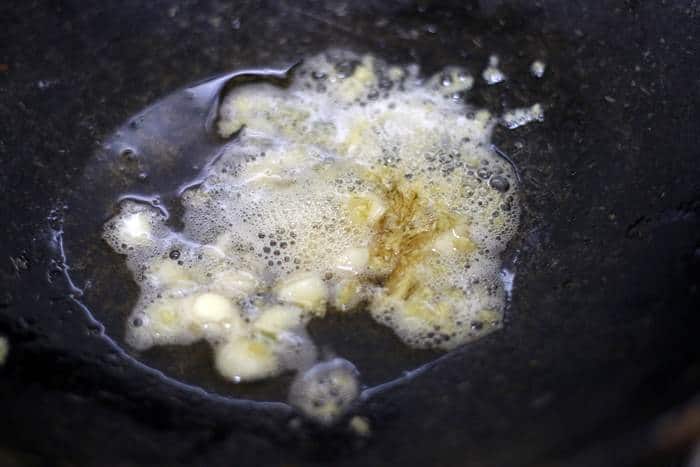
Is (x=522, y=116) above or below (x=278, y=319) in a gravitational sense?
above

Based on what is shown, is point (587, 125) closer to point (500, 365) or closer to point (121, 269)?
point (500, 365)

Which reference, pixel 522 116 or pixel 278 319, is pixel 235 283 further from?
pixel 522 116

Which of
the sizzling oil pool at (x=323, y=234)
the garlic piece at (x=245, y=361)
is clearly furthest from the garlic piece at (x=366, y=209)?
the garlic piece at (x=245, y=361)

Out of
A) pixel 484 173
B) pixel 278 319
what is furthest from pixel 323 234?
pixel 484 173

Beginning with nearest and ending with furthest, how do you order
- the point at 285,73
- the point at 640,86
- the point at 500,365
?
the point at 500,365 → the point at 640,86 → the point at 285,73

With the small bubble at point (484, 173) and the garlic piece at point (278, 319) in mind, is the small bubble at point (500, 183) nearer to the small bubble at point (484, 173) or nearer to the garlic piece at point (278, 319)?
the small bubble at point (484, 173)

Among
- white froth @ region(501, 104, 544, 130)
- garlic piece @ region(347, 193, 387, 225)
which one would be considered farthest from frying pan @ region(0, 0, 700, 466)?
garlic piece @ region(347, 193, 387, 225)

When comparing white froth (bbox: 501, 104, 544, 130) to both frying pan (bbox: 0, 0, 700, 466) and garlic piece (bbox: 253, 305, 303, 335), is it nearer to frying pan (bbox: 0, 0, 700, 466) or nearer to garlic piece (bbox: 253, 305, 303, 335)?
frying pan (bbox: 0, 0, 700, 466)

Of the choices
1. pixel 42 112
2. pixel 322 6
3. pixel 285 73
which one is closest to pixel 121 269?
pixel 42 112
